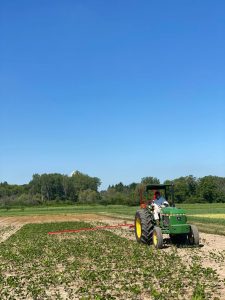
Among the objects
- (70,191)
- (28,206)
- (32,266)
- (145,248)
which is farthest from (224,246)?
(70,191)

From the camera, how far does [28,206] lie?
331ft

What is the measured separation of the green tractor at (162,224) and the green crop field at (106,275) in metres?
0.59

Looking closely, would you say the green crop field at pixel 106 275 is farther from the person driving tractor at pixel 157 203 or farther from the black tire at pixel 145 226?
the person driving tractor at pixel 157 203

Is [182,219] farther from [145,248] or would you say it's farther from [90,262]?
[90,262]

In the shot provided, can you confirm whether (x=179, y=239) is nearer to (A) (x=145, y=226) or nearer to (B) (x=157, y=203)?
(A) (x=145, y=226)

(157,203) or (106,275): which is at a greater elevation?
(157,203)

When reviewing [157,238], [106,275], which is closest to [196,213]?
[157,238]

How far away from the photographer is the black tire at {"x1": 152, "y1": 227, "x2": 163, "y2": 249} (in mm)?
15180

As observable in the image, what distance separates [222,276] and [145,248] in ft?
18.1

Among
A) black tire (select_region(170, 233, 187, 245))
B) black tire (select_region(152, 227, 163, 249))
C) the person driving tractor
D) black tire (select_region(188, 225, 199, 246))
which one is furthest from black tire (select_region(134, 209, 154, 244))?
black tire (select_region(188, 225, 199, 246))

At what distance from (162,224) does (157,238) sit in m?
1.20

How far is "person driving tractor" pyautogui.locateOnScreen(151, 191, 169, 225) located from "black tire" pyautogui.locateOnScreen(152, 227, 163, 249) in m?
0.90

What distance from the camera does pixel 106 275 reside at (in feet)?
35.3

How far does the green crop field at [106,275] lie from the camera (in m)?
8.98
